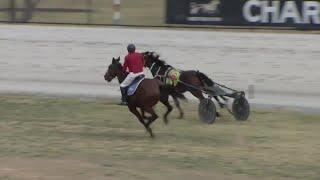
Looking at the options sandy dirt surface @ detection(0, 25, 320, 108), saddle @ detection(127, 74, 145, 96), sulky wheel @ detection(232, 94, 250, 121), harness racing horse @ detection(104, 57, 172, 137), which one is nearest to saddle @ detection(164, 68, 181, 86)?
sulky wheel @ detection(232, 94, 250, 121)

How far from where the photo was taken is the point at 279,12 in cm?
2194

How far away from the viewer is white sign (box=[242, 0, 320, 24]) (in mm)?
21531

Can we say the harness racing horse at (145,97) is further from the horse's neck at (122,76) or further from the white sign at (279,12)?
the white sign at (279,12)

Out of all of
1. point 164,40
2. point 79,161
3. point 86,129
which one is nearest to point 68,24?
point 164,40

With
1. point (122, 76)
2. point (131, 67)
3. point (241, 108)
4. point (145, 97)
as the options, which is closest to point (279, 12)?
point (241, 108)

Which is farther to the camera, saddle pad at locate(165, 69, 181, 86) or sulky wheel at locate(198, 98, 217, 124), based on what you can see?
saddle pad at locate(165, 69, 181, 86)

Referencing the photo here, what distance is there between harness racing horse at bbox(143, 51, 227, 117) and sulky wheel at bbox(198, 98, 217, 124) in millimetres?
395

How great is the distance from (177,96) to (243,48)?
17.2ft

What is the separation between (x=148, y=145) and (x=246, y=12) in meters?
10.2

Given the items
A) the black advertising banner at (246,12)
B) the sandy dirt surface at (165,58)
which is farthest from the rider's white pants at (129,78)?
the black advertising banner at (246,12)

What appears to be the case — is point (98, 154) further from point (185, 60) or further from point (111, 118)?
point (185, 60)

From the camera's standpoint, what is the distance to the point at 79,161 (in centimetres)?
1108

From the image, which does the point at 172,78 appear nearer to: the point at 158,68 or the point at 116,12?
the point at 158,68

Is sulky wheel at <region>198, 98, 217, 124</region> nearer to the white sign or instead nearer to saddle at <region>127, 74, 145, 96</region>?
saddle at <region>127, 74, 145, 96</region>
